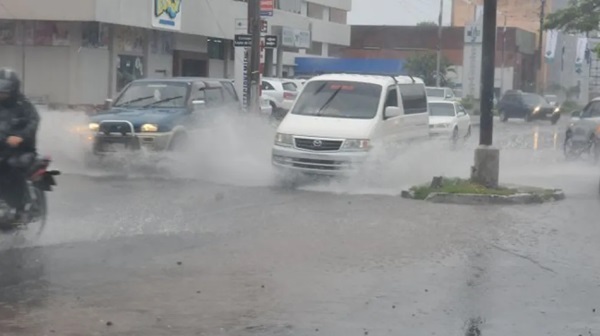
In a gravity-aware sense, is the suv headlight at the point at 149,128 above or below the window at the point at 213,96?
below

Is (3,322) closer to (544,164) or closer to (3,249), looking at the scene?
(3,249)

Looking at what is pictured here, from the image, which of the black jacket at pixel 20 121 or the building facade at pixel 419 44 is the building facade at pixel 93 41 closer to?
the black jacket at pixel 20 121

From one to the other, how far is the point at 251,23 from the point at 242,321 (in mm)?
18175

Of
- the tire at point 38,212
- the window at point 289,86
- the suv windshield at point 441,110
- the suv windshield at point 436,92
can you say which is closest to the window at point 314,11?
the suv windshield at point 436,92

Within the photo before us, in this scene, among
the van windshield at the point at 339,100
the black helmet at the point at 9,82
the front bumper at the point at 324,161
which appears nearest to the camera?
the black helmet at the point at 9,82

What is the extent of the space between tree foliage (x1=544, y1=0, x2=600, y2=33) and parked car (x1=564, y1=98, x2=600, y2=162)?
1786 centimetres

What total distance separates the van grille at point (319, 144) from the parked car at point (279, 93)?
60.1 feet

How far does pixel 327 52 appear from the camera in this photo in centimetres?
6644

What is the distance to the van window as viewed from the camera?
1902 centimetres

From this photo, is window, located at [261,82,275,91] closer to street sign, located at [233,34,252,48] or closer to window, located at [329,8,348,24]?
street sign, located at [233,34,252,48]

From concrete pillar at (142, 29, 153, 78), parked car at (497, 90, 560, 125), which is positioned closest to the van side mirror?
concrete pillar at (142, 29, 153, 78)

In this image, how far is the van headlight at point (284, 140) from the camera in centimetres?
1691

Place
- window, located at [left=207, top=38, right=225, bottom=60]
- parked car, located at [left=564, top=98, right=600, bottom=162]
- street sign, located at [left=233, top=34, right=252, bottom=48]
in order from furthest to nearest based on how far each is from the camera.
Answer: window, located at [left=207, top=38, right=225, bottom=60]
street sign, located at [left=233, top=34, right=252, bottom=48]
parked car, located at [left=564, top=98, right=600, bottom=162]

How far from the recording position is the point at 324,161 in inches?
653
